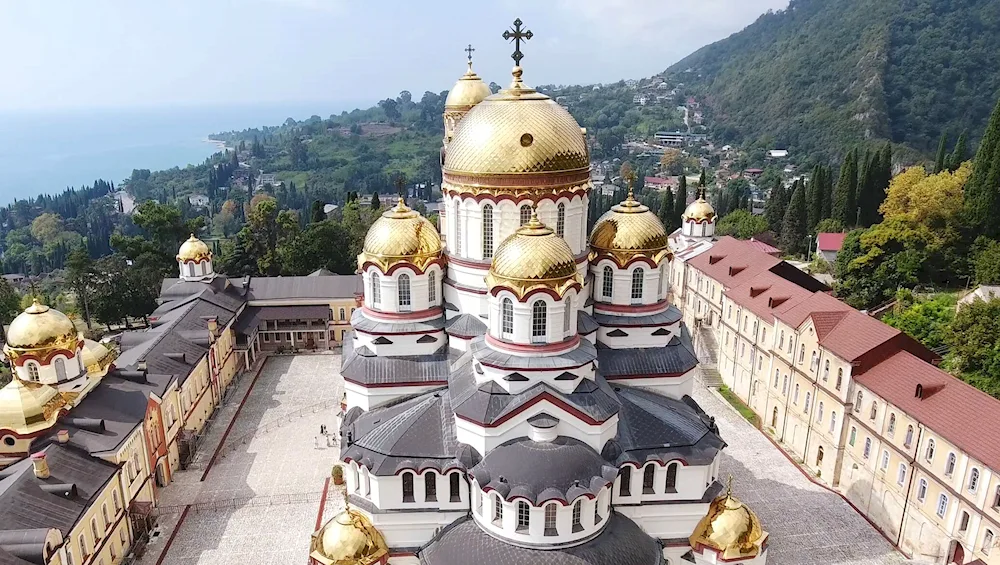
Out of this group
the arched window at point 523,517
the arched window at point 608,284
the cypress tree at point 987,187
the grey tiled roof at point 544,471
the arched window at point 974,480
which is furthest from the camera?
the cypress tree at point 987,187

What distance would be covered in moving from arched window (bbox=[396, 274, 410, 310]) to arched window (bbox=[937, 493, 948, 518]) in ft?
54.8

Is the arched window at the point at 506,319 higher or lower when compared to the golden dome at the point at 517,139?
lower

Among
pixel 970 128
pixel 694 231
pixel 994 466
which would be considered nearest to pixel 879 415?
pixel 994 466

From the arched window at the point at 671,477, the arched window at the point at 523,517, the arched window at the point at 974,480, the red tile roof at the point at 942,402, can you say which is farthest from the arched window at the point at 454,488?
the arched window at the point at 974,480

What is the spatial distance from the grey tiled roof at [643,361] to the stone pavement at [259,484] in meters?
11.0

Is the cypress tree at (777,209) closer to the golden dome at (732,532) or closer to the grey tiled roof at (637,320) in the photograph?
the grey tiled roof at (637,320)

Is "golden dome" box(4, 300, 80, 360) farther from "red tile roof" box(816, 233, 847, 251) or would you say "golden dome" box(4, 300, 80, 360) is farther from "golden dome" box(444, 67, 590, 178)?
"red tile roof" box(816, 233, 847, 251)

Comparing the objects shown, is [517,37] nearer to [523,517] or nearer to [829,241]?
[523,517]

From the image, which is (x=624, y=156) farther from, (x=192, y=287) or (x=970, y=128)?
(x=192, y=287)

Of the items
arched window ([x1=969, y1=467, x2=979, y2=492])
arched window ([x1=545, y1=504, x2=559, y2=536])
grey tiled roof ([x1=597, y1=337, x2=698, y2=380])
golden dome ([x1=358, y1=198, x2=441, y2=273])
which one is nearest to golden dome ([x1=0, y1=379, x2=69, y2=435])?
golden dome ([x1=358, y1=198, x2=441, y2=273])

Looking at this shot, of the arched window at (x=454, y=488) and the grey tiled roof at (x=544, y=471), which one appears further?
the arched window at (x=454, y=488)

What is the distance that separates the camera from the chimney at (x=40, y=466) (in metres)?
17.4

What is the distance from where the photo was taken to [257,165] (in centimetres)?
16938

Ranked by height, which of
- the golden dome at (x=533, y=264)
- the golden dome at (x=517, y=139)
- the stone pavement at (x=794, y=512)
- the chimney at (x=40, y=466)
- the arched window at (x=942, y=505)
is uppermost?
the golden dome at (x=517, y=139)
